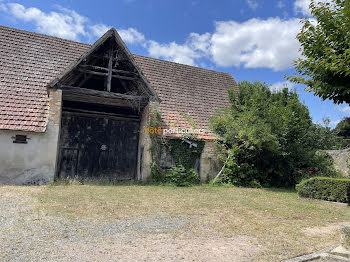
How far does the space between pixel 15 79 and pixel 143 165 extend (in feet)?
21.6

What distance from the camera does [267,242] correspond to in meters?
4.61

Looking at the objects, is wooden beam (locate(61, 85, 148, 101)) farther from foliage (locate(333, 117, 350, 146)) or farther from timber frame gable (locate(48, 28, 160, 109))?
foliage (locate(333, 117, 350, 146))

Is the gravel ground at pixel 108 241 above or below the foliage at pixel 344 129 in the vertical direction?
below

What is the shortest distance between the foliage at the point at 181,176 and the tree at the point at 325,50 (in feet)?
21.3

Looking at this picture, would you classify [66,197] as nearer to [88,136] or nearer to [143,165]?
[143,165]

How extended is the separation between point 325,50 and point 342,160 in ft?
36.4

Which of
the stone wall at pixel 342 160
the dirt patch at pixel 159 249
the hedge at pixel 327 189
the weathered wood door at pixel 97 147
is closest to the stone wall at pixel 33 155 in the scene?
the weathered wood door at pixel 97 147

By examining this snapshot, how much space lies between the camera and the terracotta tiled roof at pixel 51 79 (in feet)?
34.5

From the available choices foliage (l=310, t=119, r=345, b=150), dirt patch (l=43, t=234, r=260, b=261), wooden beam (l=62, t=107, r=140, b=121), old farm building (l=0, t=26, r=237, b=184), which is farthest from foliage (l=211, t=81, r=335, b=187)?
foliage (l=310, t=119, r=345, b=150)

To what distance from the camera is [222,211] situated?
689 cm

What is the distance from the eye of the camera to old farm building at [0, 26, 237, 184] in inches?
404

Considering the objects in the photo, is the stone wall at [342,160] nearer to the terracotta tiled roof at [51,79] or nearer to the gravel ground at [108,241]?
the terracotta tiled roof at [51,79]

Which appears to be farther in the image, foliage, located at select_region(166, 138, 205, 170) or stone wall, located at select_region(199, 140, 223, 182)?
stone wall, located at select_region(199, 140, 223, 182)

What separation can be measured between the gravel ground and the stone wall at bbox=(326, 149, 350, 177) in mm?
12079
